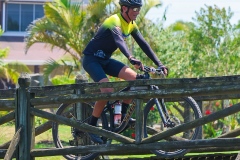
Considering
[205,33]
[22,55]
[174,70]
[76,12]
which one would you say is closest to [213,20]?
[205,33]

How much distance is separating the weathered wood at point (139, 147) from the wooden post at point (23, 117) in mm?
108

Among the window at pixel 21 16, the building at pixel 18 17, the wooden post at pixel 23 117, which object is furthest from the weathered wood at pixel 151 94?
the window at pixel 21 16

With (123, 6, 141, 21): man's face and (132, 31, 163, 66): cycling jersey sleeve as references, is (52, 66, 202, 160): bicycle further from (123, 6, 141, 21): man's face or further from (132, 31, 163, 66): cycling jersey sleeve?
(123, 6, 141, 21): man's face

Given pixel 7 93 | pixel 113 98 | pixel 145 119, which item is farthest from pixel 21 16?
pixel 113 98

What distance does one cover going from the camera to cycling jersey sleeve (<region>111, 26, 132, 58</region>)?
→ 8.96 meters

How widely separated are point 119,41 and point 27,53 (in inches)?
1190

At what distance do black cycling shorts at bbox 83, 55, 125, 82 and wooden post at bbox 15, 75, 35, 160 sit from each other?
30.7 inches

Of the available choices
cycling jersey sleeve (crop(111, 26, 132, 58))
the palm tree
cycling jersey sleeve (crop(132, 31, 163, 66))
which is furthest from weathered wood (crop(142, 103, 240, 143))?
the palm tree

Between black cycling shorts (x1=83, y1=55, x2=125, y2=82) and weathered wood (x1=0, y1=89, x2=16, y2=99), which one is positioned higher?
black cycling shorts (x1=83, y1=55, x2=125, y2=82)

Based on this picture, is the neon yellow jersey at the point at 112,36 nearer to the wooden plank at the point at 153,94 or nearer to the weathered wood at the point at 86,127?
the wooden plank at the point at 153,94

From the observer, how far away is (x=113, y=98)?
862 centimetres

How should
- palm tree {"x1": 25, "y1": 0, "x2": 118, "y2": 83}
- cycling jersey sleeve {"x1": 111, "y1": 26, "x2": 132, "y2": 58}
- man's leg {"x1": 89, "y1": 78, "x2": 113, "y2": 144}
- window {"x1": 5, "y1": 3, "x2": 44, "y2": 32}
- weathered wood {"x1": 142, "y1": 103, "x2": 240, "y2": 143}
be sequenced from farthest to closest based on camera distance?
window {"x1": 5, "y1": 3, "x2": 44, "y2": 32}
palm tree {"x1": 25, "y1": 0, "x2": 118, "y2": 83}
man's leg {"x1": 89, "y1": 78, "x2": 113, "y2": 144}
cycling jersey sleeve {"x1": 111, "y1": 26, "x2": 132, "y2": 58}
weathered wood {"x1": 142, "y1": 103, "x2": 240, "y2": 143}

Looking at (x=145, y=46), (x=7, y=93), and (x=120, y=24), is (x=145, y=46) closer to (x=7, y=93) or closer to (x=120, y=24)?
(x=120, y=24)

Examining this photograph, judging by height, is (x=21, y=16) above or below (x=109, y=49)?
above
